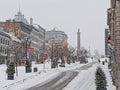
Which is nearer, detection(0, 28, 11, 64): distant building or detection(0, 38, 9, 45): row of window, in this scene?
detection(0, 28, 11, 64): distant building

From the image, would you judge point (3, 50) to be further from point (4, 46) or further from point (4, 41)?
point (4, 41)

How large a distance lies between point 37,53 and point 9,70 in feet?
431

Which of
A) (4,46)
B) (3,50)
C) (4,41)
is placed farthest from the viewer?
(4,41)

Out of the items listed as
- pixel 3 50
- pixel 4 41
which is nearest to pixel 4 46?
pixel 3 50

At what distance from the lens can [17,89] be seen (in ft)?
123

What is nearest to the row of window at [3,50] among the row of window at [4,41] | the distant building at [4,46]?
the distant building at [4,46]

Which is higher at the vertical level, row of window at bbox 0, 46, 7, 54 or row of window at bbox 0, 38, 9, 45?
row of window at bbox 0, 38, 9, 45

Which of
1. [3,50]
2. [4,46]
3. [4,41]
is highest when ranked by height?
[4,41]

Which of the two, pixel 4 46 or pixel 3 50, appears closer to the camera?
pixel 3 50

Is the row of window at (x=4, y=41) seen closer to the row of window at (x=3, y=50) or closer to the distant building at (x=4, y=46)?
the distant building at (x=4, y=46)

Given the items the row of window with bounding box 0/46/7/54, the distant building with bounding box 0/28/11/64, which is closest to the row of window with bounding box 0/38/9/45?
the distant building with bounding box 0/28/11/64

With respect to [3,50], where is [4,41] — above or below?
above

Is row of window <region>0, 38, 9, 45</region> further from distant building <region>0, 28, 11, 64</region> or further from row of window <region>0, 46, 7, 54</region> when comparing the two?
row of window <region>0, 46, 7, 54</region>

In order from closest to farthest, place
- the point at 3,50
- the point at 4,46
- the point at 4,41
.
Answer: the point at 3,50 < the point at 4,46 < the point at 4,41
